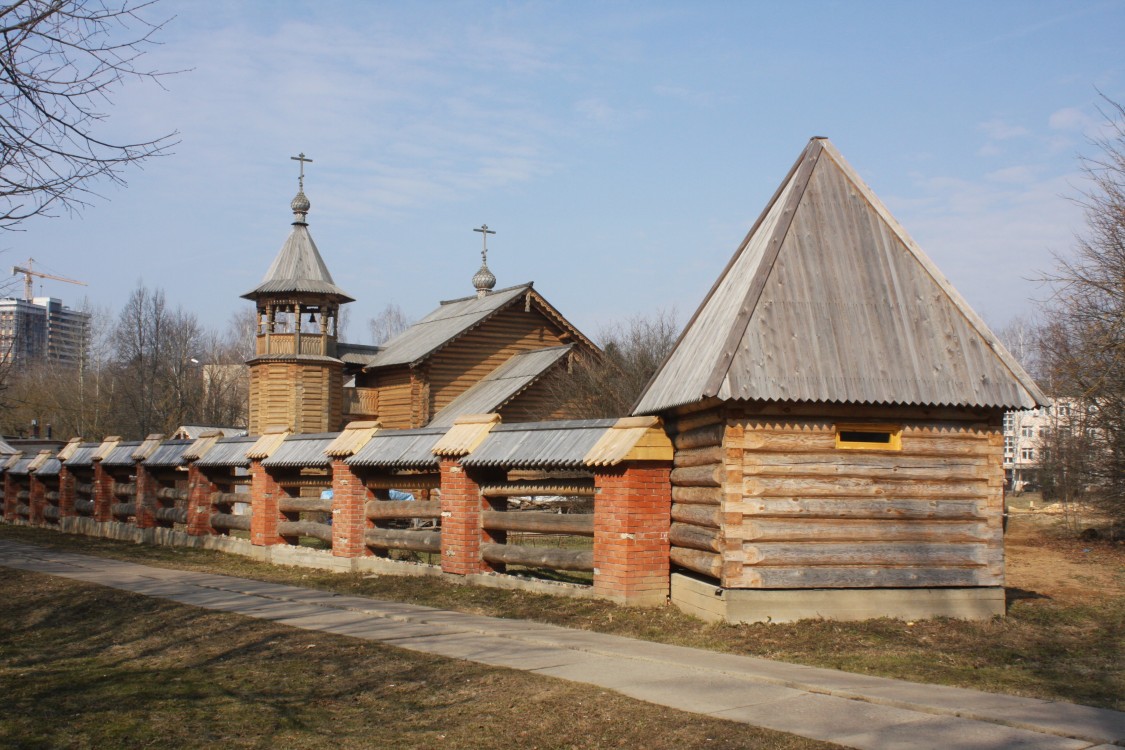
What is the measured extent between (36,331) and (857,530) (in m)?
31.6

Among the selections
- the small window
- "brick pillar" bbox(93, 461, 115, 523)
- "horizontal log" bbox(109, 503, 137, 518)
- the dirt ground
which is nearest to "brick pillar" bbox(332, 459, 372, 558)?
the small window

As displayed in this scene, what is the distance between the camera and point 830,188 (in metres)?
13.0

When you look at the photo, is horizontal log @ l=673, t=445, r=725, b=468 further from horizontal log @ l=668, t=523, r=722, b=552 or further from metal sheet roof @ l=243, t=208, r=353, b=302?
metal sheet roof @ l=243, t=208, r=353, b=302

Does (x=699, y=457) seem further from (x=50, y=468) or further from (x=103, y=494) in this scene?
(x=50, y=468)

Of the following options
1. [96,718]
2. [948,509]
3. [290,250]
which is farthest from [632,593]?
[290,250]

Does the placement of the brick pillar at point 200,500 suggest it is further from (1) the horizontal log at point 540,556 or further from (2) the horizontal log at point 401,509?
(1) the horizontal log at point 540,556

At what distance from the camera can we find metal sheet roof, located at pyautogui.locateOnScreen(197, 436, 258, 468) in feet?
65.0

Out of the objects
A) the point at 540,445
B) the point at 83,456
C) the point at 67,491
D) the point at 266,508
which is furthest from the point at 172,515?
the point at 540,445

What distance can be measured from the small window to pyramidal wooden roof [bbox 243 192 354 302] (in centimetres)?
3109

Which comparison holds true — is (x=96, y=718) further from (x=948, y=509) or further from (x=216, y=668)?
(x=948, y=509)

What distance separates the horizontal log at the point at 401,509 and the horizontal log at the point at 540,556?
4.45ft

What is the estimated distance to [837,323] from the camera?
39.0 feet

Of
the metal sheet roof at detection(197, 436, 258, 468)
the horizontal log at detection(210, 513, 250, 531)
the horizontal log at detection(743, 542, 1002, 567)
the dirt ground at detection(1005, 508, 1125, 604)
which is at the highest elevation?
the metal sheet roof at detection(197, 436, 258, 468)

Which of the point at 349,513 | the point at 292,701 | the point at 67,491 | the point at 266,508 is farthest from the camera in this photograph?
the point at 67,491
